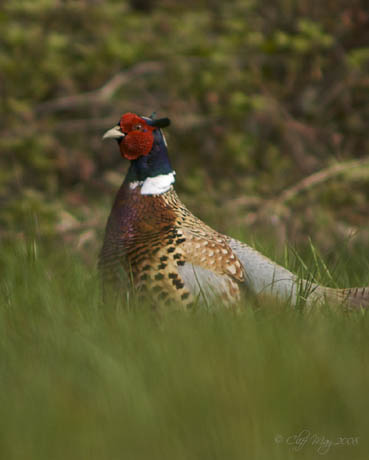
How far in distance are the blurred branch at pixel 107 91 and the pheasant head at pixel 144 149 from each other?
4099 mm

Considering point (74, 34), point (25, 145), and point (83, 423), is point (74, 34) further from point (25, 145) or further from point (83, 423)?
point (83, 423)

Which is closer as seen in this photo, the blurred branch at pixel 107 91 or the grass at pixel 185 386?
the grass at pixel 185 386

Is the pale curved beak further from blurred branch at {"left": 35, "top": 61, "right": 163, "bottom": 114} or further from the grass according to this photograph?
blurred branch at {"left": 35, "top": 61, "right": 163, "bottom": 114}

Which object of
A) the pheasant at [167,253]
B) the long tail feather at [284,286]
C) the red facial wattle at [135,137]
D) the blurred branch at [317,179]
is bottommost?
the long tail feather at [284,286]

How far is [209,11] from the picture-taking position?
311 inches

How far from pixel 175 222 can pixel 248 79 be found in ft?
14.9

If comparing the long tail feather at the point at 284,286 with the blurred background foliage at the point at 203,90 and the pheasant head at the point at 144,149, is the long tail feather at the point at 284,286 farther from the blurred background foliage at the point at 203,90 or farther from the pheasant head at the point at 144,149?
the blurred background foliage at the point at 203,90

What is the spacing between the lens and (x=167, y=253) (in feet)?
9.95

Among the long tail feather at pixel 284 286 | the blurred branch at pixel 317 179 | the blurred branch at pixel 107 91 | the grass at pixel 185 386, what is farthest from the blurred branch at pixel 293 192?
the grass at pixel 185 386

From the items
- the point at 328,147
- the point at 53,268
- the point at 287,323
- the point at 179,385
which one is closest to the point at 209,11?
the point at 328,147

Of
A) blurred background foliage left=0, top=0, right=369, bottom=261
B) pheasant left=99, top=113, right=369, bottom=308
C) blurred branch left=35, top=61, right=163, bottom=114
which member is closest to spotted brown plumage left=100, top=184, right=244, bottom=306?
pheasant left=99, top=113, right=369, bottom=308

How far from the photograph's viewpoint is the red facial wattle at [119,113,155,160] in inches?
132

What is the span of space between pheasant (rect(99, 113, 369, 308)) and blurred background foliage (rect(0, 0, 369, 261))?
9.74ft

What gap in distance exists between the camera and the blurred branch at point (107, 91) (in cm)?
745
